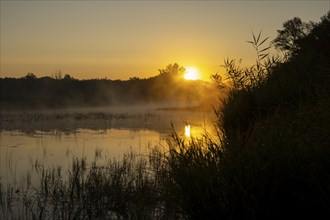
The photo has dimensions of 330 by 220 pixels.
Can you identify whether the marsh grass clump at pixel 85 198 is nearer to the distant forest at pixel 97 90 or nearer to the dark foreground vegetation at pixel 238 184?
the dark foreground vegetation at pixel 238 184

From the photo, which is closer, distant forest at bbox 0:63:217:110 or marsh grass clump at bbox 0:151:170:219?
marsh grass clump at bbox 0:151:170:219

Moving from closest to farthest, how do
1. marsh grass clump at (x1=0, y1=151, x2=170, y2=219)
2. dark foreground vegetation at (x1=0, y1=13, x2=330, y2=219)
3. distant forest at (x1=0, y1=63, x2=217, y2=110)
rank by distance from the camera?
1. dark foreground vegetation at (x1=0, y1=13, x2=330, y2=219)
2. marsh grass clump at (x1=0, y1=151, x2=170, y2=219)
3. distant forest at (x1=0, y1=63, x2=217, y2=110)

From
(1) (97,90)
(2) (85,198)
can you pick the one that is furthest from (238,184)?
(1) (97,90)

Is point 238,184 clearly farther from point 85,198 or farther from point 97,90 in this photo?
point 97,90

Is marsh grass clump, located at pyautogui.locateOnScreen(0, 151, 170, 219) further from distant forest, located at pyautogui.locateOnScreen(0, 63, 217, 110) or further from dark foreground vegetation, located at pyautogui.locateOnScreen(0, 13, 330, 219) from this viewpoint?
distant forest, located at pyautogui.locateOnScreen(0, 63, 217, 110)

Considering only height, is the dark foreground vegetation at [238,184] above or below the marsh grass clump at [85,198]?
above

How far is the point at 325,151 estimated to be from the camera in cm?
486

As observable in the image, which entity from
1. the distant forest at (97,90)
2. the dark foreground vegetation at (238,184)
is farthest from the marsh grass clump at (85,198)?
the distant forest at (97,90)

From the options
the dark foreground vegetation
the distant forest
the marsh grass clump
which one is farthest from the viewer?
the distant forest

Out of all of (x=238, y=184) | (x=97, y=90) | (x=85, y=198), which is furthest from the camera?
(x=97, y=90)

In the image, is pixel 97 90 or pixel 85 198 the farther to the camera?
pixel 97 90

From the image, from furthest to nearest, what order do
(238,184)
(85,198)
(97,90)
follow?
(97,90)
(85,198)
(238,184)

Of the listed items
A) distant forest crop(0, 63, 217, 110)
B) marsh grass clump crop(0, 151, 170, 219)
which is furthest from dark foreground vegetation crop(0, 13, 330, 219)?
distant forest crop(0, 63, 217, 110)

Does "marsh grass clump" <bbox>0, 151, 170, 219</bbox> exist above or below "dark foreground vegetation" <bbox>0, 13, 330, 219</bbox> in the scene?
below
